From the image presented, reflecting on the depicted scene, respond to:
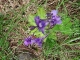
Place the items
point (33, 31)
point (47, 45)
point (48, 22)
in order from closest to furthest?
point (48, 22) < point (33, 31) < point (47, 45)

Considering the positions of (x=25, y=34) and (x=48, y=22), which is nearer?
(x=48, y=22)

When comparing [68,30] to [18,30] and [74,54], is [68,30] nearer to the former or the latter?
[74,54]

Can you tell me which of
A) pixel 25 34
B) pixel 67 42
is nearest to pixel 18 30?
pixel 25 34

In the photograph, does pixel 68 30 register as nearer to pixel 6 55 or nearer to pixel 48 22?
pixel 48 22

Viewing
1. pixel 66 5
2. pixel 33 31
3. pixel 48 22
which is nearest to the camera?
pixel 48 22

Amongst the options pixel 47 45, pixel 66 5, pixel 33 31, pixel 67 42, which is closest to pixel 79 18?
pixel 66 5

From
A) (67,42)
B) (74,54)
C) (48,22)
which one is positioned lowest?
(74,54)

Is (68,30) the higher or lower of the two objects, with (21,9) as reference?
lower

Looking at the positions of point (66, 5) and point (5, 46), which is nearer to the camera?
point (5, 46)

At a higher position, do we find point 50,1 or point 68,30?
point 50,1
